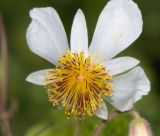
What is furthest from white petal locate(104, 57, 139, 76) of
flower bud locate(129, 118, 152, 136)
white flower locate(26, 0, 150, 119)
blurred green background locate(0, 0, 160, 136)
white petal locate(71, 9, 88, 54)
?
blurred green background locate(0, 0, 160, 136)

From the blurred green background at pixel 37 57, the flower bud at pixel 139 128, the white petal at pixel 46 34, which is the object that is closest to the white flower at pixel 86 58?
the white petal at pixel 46 34

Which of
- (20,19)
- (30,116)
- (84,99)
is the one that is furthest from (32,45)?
(20,19)

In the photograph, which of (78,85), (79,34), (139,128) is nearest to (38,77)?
(78,85)

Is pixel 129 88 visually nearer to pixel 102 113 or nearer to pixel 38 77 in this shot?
pixel 102 113

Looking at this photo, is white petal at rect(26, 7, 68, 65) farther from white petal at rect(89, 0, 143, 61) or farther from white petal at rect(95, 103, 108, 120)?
white petal at rect(95, 103, 108, 120)

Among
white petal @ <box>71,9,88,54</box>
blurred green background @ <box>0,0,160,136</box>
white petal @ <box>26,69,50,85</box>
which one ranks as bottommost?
blurred green background @ <box>0,0,160,136</box>

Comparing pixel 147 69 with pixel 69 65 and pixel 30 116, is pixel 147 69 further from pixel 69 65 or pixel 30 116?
pixel 69 65
